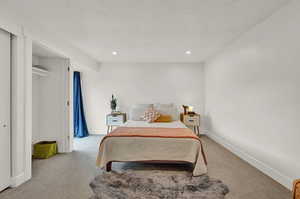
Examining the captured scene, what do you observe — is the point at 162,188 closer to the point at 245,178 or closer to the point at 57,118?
the point at 245,178

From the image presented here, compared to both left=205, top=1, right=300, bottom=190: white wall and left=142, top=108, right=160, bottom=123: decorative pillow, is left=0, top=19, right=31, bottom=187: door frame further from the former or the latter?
left=205, top=1, right=300, bottom=190: white wall

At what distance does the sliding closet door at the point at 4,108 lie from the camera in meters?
2.22

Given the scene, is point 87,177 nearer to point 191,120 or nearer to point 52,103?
point 52,103

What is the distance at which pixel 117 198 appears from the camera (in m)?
2.05

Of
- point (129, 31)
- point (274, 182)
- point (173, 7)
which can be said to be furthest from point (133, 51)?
point (274, 182)

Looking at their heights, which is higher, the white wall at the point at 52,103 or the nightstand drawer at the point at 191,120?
the white wall at the point at 52,103

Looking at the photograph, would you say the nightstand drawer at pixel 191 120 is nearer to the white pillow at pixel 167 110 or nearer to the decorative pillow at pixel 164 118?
the white pillow at pixel 167 110

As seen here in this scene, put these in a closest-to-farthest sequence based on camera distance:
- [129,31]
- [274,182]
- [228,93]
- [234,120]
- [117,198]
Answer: [117,198] < [274,182] < [129,31] < [234,120] < [228,93]

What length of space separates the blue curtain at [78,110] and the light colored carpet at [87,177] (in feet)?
5.51

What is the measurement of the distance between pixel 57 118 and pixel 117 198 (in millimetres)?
2491

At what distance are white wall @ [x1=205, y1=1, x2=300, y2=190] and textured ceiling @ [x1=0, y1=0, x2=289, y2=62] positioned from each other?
29 centimetres

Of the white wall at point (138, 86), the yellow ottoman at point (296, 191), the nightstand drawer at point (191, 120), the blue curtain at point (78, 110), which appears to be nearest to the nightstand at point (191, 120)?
the nightstand drawer at point (191, 120)

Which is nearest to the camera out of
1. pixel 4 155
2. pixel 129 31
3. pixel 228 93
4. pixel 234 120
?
pixel 4 155

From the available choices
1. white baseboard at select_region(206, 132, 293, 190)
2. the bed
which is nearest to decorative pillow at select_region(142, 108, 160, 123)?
the bed
